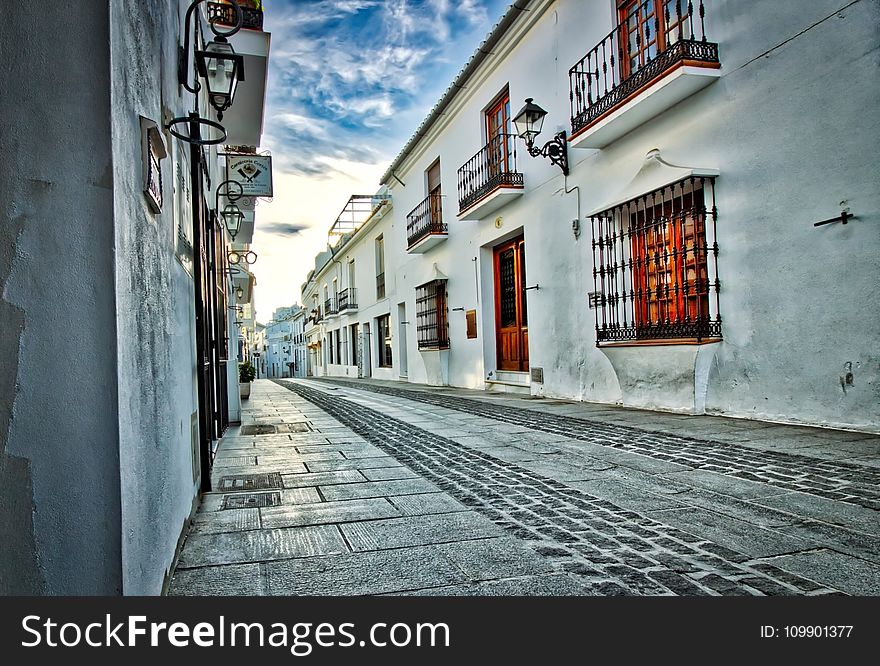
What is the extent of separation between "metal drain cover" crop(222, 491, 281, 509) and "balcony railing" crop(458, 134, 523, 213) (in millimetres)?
7598

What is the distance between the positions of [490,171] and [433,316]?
14.5 feet

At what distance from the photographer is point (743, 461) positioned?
156 inches

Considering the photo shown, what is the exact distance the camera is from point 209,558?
2434mm

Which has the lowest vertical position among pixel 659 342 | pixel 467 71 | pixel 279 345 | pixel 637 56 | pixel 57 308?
pixel 659 342

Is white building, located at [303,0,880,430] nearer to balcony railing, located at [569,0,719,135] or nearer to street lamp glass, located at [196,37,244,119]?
balcony railing, located at [569,0,719,135]

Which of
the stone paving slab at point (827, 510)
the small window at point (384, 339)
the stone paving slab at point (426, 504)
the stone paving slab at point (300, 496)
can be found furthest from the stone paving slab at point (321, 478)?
the small window at point (384, 339)

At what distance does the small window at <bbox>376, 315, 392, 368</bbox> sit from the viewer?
19953 mm

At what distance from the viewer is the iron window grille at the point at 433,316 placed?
14023mm

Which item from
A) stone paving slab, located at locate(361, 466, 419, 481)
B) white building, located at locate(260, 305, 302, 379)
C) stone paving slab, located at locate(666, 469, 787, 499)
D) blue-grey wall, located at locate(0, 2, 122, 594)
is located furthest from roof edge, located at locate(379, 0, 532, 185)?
white building, located at locate(260, 305, 302, 379)

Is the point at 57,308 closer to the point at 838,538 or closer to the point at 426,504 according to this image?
the point at 426,504

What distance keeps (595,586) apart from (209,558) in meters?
1.52

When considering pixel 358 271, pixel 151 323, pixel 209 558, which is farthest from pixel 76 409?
pixel 358 271

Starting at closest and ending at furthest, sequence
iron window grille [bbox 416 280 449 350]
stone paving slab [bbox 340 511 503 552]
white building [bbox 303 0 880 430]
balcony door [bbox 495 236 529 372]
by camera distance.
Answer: stone paving slab [bbox 340 511 503 552], white building [bbox 303 0 880 430], balcony door [bbox 495 236 529 372], iron window grille [bbox 416 280 449 350]

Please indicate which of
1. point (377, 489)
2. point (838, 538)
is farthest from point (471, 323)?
point (838, 538)
